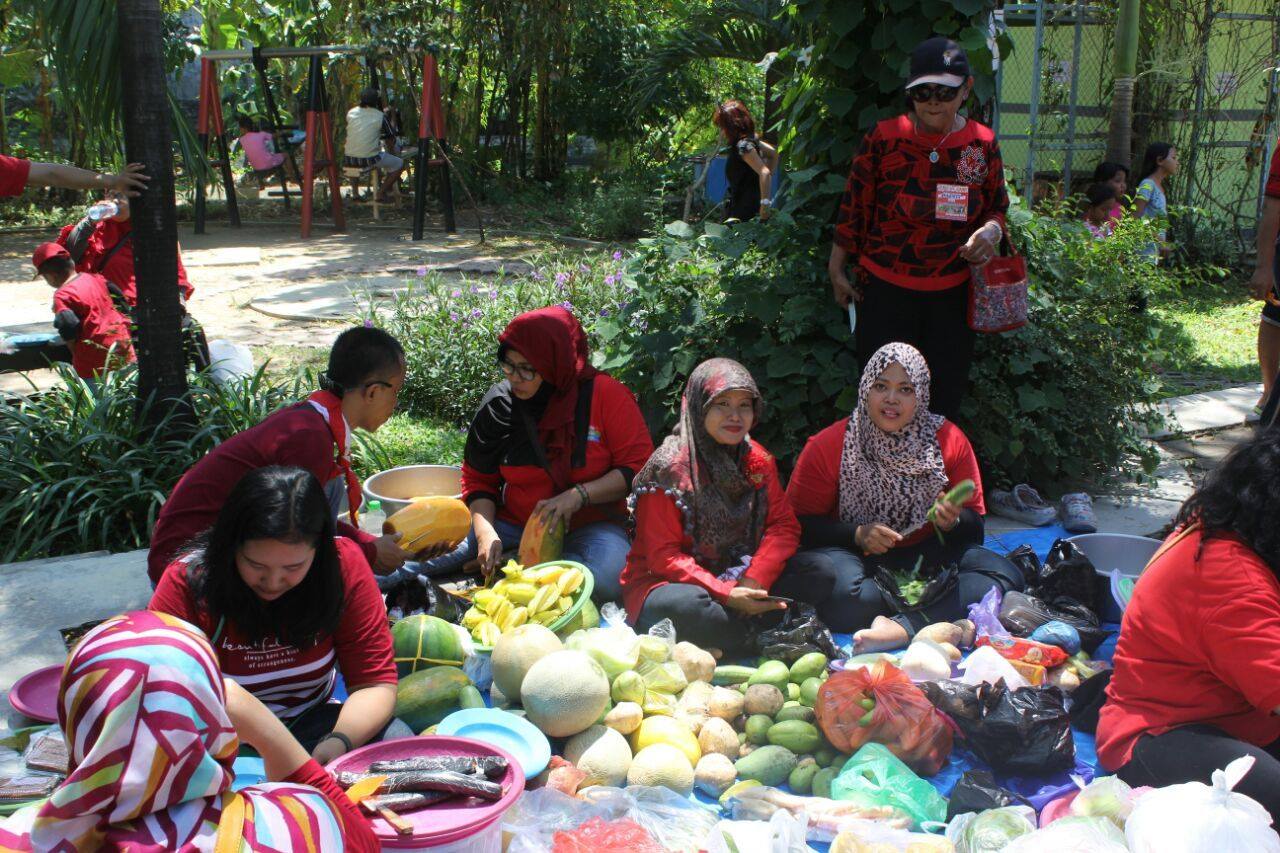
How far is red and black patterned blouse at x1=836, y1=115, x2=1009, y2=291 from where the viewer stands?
443 cm

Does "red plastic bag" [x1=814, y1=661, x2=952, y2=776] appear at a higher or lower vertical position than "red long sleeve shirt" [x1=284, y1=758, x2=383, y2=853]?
lower

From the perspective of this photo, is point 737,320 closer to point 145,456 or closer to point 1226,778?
point 145,456

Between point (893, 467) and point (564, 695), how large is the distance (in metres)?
1.65

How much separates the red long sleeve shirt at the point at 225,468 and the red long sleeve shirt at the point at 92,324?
10.2ft

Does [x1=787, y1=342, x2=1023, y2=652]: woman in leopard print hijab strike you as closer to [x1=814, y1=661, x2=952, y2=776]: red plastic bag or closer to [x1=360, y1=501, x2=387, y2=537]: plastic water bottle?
[x1=814, y1=661, x2=952, y2=776]: red plastic bag

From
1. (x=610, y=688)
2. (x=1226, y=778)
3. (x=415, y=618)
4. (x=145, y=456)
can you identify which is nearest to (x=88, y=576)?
(x=145, y=456)

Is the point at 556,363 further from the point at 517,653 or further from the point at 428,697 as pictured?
the point at 428,697

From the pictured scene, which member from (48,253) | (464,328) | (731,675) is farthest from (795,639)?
(48,253)

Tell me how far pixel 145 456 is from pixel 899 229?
11.4 ft

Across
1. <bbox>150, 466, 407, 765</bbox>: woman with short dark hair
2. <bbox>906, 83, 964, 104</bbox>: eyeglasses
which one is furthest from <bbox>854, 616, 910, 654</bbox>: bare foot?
<bbox>906, 83, 964, 104</bbox>: eyeglasses

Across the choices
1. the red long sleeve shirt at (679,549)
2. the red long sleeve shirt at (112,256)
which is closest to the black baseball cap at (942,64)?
the red long sleeve shirt at (679,549)

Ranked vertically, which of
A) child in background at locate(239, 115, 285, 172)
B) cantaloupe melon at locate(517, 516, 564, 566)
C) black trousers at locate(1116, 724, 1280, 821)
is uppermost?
child in background at locate(239, 115, 285, 172)

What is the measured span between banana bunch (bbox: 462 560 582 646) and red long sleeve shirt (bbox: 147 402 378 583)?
2.62 feet

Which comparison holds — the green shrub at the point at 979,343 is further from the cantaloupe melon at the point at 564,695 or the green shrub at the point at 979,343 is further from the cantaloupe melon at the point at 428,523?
the cantaloupe melon at the point at 564,695
